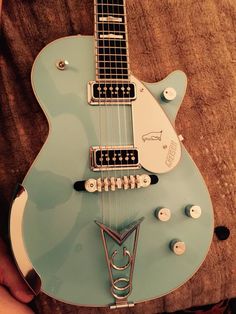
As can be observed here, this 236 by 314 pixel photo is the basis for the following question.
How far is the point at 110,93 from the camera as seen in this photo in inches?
26.1

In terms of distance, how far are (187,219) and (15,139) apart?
0.45m

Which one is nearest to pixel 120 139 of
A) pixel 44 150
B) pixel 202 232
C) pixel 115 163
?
pixel 115 163

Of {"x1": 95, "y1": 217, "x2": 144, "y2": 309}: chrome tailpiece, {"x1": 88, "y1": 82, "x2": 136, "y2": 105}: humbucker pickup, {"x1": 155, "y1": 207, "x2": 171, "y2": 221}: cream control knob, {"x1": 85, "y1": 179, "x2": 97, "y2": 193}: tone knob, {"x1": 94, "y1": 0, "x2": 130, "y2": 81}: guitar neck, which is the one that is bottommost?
{"x1": 95, "y1": 217, "x2": 144, "y2": 309}: chrome tailpiece

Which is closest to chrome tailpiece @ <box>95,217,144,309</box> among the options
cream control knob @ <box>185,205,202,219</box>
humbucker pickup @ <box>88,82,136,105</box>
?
cream control knob @ <box>185,205,202,219</box>

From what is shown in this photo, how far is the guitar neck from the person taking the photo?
0.67 meters

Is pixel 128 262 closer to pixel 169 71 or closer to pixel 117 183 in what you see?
pixel 117 183

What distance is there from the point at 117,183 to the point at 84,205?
80 mm

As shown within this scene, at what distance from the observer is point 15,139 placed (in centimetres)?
75

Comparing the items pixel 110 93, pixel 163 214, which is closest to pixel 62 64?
pixel 110 93

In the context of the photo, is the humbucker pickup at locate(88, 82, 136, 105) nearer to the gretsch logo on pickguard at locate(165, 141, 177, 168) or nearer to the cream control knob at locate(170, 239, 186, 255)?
the gretsch logo on pickguard at locate(165, 141, 177, 168)

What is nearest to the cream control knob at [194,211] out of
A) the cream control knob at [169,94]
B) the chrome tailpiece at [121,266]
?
the chrome tailpiece at [121,266]

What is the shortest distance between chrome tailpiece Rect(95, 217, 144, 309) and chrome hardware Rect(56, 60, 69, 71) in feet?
1.08

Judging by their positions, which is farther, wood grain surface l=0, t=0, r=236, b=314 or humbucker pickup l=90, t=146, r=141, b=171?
wood grain surface l=0, t=0, r=236, b=314

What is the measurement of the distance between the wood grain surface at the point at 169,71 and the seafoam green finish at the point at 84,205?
14 centimetres
